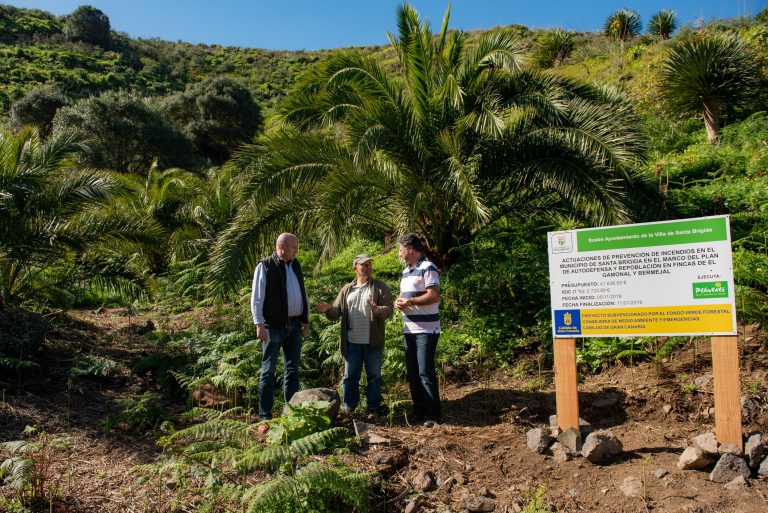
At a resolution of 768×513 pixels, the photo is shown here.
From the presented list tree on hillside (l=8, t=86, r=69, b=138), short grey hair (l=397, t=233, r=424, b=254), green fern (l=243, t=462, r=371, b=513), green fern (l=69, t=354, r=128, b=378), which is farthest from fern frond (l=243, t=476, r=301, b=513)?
tree on hillside (l=8, t=86, r=69, b=138)

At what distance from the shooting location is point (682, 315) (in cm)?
387

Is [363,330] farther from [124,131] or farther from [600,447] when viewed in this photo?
[124,131]

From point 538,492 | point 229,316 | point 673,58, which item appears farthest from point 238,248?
point 673,58

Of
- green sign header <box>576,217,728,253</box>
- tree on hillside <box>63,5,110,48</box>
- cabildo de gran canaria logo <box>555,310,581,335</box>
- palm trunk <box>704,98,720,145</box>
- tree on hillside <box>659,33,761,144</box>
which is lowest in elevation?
cabildo de gran canaria logo <box>555,310,581,335</box>

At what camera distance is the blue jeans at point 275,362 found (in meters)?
4.91

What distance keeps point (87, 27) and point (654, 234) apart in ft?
175

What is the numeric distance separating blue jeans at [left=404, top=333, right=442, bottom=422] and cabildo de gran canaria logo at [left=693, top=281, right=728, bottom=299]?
6.44 feet

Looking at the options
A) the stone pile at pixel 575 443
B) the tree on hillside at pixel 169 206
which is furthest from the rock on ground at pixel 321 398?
the tree on hillside at pixel 169 206

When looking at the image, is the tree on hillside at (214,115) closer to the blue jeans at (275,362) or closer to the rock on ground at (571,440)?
the blue jeans at (275,362)

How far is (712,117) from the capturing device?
11.5m

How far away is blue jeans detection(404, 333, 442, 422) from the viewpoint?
4758mm

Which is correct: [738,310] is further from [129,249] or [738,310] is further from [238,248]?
[129,249]

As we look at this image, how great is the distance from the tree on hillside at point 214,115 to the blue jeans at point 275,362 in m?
27.4

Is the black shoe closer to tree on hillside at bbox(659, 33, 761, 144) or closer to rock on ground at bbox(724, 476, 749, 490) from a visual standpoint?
rock on ground at bbox(724, 476, 749, 490)
